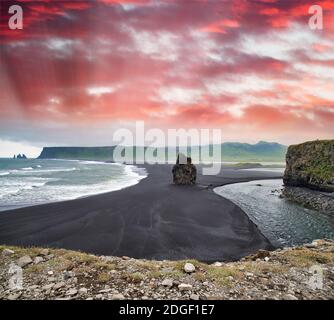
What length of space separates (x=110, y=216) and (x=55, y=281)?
17497 millimetres

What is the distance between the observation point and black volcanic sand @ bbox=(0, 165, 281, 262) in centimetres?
1627

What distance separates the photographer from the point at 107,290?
695cm

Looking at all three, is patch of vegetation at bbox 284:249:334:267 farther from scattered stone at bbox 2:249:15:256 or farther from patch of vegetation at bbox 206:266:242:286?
scattered stone at bbox 2:249:15:256

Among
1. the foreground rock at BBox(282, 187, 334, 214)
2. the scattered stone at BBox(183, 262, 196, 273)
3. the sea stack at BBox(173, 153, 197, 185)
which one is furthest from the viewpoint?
the sea stack at BBox(173, 153, 197, 185)

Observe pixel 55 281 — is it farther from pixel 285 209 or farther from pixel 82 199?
pixel 285 209

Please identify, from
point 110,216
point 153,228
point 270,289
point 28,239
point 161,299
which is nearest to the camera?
point 161,299

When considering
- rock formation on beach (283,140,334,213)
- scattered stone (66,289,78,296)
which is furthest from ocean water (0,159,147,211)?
rock formation on beach (283,140,334,213)

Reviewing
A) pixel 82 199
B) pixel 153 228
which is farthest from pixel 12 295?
pixel 82 199


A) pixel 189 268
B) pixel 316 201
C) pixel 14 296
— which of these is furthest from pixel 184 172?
pixel 14 296

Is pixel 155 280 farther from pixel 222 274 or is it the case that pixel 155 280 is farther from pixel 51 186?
pixel 51 186

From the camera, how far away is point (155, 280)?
772 centimetres

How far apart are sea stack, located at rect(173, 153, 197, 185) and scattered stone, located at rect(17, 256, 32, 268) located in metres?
46.8

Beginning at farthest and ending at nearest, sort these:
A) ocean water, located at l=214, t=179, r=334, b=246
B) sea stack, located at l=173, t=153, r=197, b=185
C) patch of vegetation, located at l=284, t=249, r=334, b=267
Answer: sea stack, located at l=173, t=153, r=197, b=185 < ocean water, located at l=214, t=179, r=334, b=246 < patch of vegetation, located at l=284, t=249, r=334, b=267

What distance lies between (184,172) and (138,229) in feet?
118
